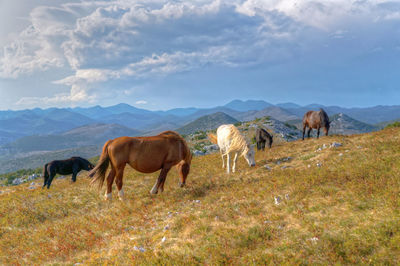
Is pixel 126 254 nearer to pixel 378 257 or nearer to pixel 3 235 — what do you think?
pixel 378 257

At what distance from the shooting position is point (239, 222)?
7.37 m

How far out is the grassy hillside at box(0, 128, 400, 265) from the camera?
566cm

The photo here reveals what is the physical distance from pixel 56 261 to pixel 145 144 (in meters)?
A: 5.57

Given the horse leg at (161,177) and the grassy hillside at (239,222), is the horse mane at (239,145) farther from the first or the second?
the horse leg at (161,177)

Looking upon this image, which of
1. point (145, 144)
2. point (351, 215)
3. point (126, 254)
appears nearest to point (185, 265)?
point (126, 254)

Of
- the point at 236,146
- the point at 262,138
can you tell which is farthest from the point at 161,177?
the point at 262,138

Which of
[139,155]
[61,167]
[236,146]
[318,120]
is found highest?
[318,120]

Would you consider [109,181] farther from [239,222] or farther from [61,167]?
[61,167]

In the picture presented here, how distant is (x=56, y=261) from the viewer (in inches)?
268

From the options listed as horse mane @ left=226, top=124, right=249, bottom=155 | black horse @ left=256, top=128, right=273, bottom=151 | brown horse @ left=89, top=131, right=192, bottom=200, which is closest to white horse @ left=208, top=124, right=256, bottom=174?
horse mane @ left=226, top=124, right=249, bottom=155

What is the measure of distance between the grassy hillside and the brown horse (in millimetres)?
1603

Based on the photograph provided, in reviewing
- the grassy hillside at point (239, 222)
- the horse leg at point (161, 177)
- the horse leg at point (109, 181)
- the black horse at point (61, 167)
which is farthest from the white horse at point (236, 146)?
the black horse at point (61, 167)

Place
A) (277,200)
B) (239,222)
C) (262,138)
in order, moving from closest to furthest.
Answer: (239,222) < (277,200) < (262,138)

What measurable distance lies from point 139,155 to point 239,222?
571 centimetres
